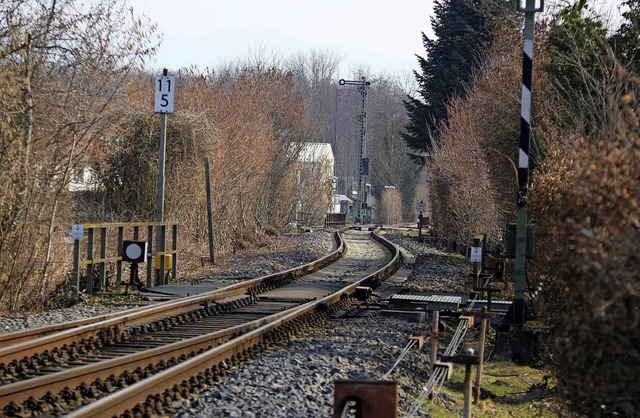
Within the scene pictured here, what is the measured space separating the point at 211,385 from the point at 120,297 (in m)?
7.03

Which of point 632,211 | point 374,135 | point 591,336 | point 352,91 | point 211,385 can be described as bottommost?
point 211,385

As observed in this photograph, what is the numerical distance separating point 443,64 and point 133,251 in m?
33.1

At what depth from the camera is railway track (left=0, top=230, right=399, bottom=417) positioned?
22.7ft

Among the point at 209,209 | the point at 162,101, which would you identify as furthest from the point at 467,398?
the point at 209,209

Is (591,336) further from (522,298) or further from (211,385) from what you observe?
(522,298)

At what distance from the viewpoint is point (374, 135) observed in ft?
358

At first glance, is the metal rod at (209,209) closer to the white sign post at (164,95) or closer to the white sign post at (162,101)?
the white sign post at (162,101)

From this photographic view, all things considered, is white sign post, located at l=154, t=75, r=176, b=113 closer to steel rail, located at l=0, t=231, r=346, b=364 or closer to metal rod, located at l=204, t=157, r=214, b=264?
steel rail, located at l=0, t=231, r=346, b=364

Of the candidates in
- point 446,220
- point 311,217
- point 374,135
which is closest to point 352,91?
point 374,135

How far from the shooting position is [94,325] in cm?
1023

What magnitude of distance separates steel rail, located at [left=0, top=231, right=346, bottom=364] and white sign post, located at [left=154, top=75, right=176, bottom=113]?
442cm

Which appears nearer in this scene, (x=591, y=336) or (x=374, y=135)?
(x=591, y=336)

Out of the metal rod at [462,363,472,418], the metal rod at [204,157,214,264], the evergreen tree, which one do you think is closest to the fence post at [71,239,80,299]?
the metal rod at [462,363,472,418]

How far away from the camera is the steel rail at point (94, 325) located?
8820 millimetres
